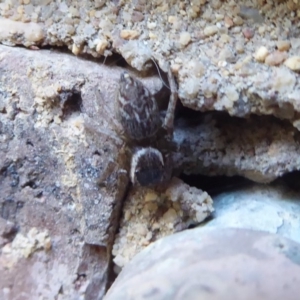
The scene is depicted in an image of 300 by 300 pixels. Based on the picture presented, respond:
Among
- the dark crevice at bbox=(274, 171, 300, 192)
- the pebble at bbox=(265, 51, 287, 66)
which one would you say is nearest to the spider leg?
the pebble at bbox=(265, 51, 287, 66)

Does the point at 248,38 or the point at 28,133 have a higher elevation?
the point at 248,38

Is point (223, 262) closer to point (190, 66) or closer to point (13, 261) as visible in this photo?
point (190, 66)

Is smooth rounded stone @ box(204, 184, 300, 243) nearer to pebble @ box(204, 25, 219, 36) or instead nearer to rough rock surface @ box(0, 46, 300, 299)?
rough rock surface @ box(0, 46, 300, 299)

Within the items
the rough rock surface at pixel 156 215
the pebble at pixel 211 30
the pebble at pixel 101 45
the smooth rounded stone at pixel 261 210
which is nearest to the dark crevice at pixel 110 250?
the rough rock surface at pixel 156 215

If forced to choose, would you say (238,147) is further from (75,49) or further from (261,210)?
(75,49)

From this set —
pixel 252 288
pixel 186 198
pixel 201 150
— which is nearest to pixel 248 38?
pixel 201 150

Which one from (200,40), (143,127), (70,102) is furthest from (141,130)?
(200,40)

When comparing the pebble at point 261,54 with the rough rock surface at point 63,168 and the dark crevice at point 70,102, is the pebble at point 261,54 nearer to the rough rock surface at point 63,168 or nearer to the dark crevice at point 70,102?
the rough rock surface at point 63,168
